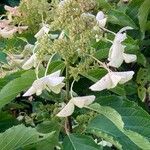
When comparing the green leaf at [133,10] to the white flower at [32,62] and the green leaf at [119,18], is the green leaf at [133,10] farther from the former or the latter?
the white flower at [32,62]

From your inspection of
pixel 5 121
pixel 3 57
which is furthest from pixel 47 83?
pixel 3 57

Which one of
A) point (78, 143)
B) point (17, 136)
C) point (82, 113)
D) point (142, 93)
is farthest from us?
point (142, 93)

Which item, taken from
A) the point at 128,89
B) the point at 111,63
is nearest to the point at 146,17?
the point at 128,89

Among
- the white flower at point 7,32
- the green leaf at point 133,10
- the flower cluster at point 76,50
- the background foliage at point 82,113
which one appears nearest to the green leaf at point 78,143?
the background foliage at point 82,113

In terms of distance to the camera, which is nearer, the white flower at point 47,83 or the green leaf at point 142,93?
the white flower at point 47,83

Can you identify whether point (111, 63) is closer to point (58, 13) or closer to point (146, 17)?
point (58, 13)


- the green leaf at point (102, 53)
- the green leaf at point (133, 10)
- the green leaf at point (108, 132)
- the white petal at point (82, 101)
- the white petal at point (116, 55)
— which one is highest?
the white petal at point (116, 55)

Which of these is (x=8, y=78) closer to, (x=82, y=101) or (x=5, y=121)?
(x=5, y=121)
